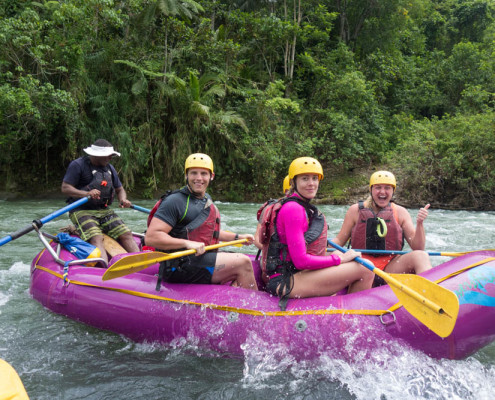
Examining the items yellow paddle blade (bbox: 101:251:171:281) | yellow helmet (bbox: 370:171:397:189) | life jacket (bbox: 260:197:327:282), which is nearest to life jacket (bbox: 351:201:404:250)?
yellow helmet (bbox: 370:171:397:189)

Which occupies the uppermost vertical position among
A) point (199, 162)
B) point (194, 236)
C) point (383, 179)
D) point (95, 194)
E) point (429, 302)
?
point (199, 162)

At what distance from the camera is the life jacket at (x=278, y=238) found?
2.88m

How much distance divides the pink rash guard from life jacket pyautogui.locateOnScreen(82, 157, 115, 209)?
2.51m

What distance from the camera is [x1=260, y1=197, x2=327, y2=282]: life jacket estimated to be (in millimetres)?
2877

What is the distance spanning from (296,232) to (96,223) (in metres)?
2.62

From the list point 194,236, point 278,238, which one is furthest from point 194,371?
point 278,238

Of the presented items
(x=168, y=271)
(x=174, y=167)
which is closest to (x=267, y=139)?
(x=174, y=167)

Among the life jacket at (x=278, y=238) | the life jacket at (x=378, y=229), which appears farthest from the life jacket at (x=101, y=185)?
the life jacket at (x=378, y=229)

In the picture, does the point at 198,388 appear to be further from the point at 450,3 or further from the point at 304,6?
the point at 450,3

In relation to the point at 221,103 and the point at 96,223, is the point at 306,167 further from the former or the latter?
the point at 221,103

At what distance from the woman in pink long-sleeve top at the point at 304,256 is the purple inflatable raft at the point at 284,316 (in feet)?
0.34

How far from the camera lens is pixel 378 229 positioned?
3668 millimetres

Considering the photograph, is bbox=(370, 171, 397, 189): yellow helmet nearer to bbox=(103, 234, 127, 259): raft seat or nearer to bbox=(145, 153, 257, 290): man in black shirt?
bbox=(145, 153, 257, 290): man in black shirt

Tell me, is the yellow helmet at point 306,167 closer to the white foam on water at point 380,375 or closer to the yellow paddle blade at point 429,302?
the yellow paddle blade at point 429,302
